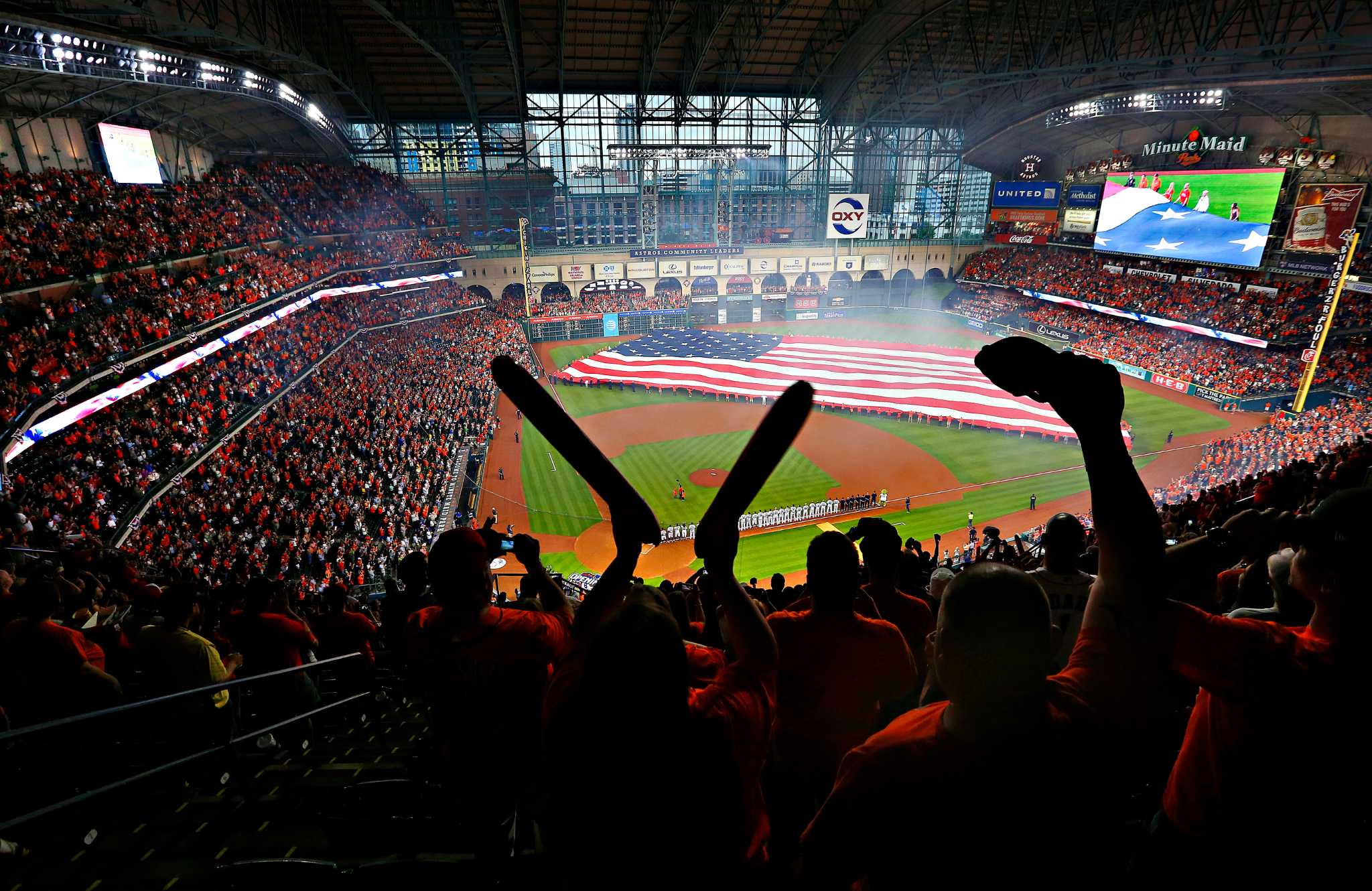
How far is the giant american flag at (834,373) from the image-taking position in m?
32.8

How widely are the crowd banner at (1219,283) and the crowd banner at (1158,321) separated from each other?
284 cm

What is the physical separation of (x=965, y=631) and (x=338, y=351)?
36.4 meters

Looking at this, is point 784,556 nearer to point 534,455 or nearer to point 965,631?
point 534,455

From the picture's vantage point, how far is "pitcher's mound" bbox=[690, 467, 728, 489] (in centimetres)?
2597

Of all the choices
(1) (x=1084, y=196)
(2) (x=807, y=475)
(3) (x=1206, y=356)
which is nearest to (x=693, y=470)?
(2) (x=807, y=475)

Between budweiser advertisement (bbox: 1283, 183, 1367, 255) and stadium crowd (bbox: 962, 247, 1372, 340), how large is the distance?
1989 millimetres

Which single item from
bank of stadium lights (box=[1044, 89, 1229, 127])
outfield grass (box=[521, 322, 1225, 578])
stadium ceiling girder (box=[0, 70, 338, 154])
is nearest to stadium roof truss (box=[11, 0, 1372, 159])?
bank of stadium lights (box=[1044, 89, 1229, 127])

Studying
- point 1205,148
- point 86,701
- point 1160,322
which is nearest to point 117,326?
point 86,701

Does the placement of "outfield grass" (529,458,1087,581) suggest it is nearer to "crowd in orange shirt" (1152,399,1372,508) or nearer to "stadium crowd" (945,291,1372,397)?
"crowd in orange shirt" (1152,399,1372,508)

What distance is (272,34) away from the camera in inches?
1136

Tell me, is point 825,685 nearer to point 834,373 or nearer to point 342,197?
point 834,373

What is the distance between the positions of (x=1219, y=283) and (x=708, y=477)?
32.9 m

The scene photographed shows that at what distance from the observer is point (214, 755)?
13.8 ft

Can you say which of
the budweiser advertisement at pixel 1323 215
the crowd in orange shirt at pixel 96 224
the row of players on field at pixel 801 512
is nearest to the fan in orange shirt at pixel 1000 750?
the row of players on field at pixel 801 512
